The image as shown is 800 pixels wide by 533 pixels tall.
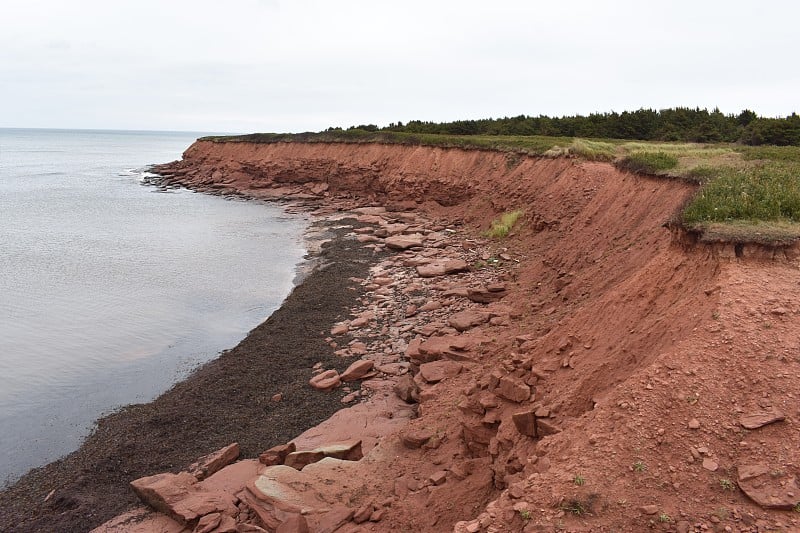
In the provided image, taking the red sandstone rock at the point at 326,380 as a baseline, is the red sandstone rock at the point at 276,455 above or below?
below

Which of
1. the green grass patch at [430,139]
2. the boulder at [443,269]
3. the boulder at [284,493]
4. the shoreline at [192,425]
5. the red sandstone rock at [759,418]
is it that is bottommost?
the shoreline at [192,425]

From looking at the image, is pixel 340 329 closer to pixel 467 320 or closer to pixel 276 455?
pixel 467 320

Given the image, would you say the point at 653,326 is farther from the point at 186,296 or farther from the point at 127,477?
the point at 186,296

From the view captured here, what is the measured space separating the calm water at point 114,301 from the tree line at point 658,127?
2216 cm

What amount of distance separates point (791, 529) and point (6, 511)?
12.1 metres

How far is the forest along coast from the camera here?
5.70m

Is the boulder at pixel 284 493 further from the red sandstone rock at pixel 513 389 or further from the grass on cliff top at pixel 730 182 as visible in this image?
the grass on cliff top at pixel 730 182

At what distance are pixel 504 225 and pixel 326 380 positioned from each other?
1641cm

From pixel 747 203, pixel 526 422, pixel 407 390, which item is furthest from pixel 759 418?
pixel 407 390

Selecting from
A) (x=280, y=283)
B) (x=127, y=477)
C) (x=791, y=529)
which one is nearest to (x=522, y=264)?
(x=280, y=283)

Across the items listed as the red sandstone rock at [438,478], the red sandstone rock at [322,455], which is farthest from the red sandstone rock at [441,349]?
the red sandstone rock at [438,478]

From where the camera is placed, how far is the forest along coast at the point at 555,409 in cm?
570

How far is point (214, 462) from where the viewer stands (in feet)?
34.7

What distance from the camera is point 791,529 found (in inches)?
196
